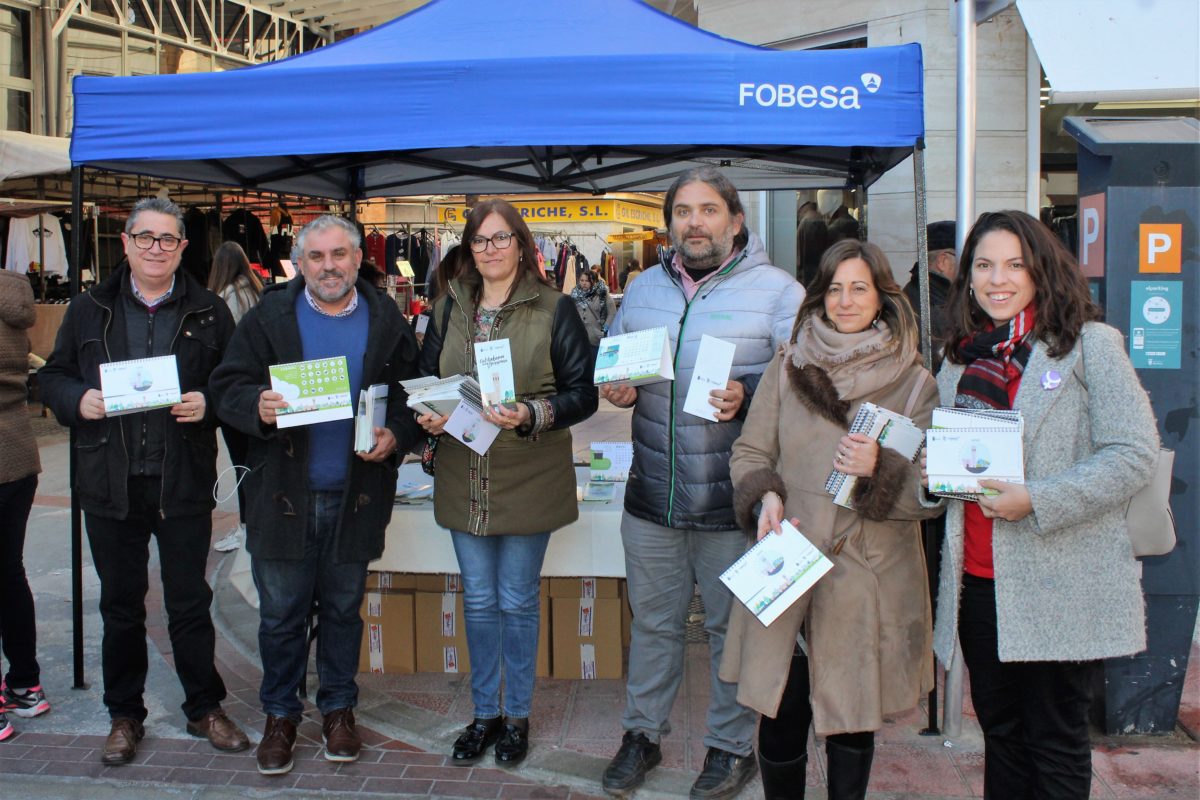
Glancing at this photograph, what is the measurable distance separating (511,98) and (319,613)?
208 centimetres

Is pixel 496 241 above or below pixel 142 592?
above

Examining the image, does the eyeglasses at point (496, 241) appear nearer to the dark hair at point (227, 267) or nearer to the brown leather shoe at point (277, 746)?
the brown leather shoe at point (277, 746)

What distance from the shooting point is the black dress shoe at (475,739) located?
3580mm

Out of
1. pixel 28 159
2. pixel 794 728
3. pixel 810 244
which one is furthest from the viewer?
pixel 28 159

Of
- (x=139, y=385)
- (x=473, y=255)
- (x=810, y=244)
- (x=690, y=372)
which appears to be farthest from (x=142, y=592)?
(x=810, y=244)

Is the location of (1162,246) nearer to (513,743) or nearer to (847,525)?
(847,525)

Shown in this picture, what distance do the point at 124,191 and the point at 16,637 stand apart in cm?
1135

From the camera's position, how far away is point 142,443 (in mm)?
3490

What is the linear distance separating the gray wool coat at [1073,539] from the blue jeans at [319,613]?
7.38 feet

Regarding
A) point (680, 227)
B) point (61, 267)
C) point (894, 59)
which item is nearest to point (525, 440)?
point (680, 227)

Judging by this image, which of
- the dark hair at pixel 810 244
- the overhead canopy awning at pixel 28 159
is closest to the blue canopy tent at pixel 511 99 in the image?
the dark hair at pixel 810 244

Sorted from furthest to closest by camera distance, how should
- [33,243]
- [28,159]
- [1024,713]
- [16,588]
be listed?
[33,243] < [28,159] < [16,588] < [1024,713]

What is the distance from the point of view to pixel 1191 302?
11.6ft

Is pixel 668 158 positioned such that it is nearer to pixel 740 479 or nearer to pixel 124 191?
pixel 740 479
